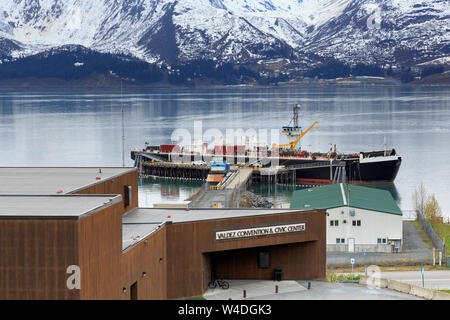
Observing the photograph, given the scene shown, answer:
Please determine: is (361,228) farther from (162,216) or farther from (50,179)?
(50,179)

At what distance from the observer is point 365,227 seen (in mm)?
38656

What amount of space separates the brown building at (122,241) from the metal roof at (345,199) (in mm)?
11209

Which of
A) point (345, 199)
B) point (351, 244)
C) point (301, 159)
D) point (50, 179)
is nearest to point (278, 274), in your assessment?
point (50, 179)

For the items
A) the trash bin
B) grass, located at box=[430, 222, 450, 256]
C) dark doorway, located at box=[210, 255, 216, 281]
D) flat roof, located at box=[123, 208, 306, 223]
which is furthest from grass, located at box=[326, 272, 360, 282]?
grass, located at box=[430, 222, 450, 256]

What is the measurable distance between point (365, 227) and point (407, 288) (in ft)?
39.5

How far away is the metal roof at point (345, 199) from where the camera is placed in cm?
3928

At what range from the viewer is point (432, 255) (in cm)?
3541

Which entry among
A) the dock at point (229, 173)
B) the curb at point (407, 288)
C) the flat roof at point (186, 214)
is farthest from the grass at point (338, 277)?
the dock at point (229, 173)

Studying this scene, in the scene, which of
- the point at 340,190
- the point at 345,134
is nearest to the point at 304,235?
the point at 340,190

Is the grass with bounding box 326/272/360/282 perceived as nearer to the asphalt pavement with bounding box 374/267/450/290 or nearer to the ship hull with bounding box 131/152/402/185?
the asphalt pavement with bounding box 374/267/450/290

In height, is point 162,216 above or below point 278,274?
above

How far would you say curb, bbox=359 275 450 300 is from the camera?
25316mm
